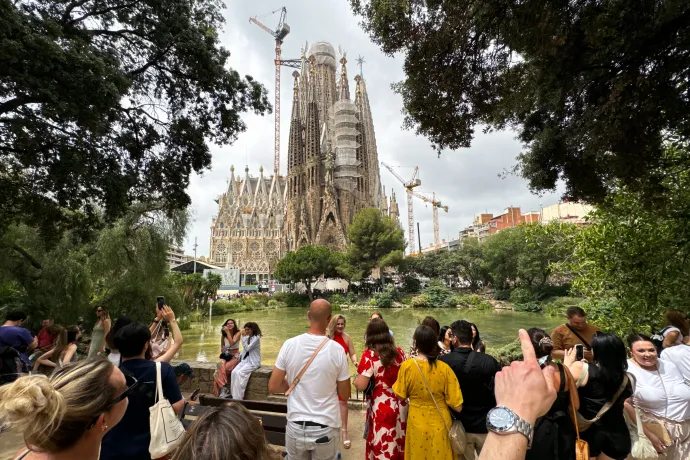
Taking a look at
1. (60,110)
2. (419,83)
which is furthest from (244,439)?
(60,110)

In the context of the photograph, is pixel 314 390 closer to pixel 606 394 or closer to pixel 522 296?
pixel 606 394

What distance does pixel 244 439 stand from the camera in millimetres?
882

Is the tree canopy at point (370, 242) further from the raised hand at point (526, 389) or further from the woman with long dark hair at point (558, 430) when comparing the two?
the raised hand at point (526, 389)

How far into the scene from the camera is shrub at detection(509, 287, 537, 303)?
26.2 m

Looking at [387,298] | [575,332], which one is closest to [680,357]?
[575,332]

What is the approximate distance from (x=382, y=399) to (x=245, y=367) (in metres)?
2.19

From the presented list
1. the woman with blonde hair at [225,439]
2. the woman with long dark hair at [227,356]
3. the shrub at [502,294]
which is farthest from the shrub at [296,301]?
the woman with blonde hair at [225,439]

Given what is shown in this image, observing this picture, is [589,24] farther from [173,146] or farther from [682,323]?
[173,146]

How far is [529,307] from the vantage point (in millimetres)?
24203

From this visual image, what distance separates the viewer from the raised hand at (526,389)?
97 centimetres

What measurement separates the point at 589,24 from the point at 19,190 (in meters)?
9.02

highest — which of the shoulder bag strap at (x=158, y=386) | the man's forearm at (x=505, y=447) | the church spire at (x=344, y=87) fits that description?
the church spire at (x=344, y=87)

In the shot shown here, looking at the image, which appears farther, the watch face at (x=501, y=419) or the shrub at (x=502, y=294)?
the shrub at (x=502, y=294)

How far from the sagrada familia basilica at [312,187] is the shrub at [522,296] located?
21965mm
